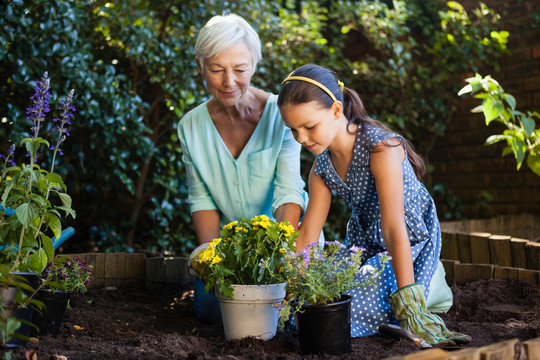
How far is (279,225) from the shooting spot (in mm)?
2033

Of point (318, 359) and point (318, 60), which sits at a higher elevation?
point (318, 60)

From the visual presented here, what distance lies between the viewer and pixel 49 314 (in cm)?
210

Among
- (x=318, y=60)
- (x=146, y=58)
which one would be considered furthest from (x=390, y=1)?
(x=146, y=58)

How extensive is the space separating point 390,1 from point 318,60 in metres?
1.13

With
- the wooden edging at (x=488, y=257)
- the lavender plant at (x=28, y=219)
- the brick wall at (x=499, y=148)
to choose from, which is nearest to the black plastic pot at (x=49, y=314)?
the lavender plant at (x=28, y=219)

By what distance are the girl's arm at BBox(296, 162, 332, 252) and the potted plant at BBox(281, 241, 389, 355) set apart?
1.85 ft

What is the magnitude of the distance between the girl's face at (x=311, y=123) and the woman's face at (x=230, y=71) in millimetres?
380

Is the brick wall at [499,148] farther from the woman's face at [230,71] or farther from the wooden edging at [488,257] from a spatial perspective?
the woman's face at [230,71]

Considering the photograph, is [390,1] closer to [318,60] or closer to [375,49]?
[375,49]

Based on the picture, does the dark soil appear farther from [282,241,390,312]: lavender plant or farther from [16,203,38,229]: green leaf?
[16,203,38,229]: green leaf

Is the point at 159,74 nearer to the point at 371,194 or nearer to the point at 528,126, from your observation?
the point at 371,194

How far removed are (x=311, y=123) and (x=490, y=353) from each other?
1.07 meters

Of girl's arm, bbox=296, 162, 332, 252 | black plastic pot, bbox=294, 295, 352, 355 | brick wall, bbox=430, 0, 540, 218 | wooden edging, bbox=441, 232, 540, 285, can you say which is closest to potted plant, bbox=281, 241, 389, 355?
black plastic pot, bbox=294, 295, 352, 355

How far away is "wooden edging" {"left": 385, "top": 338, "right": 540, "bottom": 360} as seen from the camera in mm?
1352
